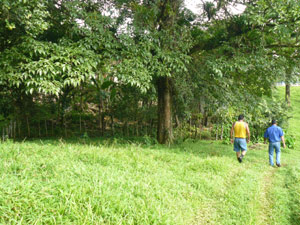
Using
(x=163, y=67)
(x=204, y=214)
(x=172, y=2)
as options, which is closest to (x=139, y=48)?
(x=163, y=67)

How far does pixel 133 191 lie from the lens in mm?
2951

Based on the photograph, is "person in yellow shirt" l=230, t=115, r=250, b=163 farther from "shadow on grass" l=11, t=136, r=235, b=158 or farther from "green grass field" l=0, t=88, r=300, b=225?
"green grass field" l=0, t=88, r=300, b=225

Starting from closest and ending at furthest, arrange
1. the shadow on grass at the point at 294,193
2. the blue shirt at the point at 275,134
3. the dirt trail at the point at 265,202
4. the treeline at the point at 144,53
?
the dirt trail at the point at 265,202, the shadow on grass at the point at 294,193, the treeline at the point at 144,53, the blue shirt at the point at 275,134

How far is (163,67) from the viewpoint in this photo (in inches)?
241

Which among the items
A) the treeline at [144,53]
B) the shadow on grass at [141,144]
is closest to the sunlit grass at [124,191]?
the shadow on grass at [141,144]

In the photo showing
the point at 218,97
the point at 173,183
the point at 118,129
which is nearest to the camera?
the point at 173,183

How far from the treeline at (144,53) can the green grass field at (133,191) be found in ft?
6.59

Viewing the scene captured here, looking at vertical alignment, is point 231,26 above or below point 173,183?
above

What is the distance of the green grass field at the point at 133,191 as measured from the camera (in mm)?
2242

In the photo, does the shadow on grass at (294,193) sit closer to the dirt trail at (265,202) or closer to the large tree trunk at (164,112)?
the dirt trail at (265,202)

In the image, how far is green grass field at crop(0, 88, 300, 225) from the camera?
224 centimetres

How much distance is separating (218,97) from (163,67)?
3178 millimetres

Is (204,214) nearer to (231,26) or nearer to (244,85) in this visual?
(231,26)

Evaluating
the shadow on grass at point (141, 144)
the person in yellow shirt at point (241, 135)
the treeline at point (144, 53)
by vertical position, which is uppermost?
the treeline at point (144, 53)
